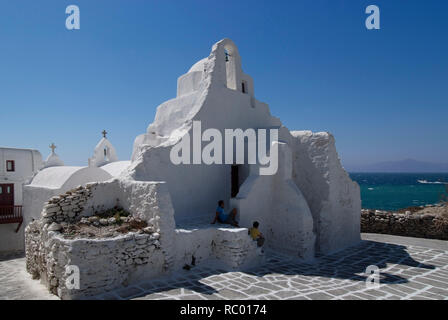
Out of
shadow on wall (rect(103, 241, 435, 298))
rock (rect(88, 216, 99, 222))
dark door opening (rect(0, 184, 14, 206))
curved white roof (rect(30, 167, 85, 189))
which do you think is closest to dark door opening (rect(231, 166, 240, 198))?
shadow on wall (rect(103, 241, 435, 298))

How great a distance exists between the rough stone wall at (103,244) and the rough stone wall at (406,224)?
1044 cm

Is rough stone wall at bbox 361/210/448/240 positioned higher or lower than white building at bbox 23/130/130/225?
lower

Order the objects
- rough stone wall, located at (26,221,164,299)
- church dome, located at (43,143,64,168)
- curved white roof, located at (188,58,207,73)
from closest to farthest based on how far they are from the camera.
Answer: rough stone wall, located at (26,221,164,299), curved white roof, located at (188,58,207,73), church dome, located at (43,143,64,168)

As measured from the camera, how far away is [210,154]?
969 cm

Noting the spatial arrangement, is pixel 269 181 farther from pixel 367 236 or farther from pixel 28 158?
pixel 28 158

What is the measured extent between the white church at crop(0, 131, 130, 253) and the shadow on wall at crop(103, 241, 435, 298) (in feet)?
26.7

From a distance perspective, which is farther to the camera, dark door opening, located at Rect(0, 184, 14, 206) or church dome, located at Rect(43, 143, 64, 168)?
dark door opening, located at Rect(0, 184, 14, 206)

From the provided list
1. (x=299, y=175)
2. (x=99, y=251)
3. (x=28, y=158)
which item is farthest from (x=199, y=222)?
(x=28, y=158)

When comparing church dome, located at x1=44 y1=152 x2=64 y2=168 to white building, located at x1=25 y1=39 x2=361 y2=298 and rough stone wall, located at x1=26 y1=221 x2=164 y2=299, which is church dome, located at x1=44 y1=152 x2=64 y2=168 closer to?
white building, located at x1=25 y1=39 x2=361 y2=298

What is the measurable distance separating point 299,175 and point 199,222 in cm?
429

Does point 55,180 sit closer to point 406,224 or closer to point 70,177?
point 70,177

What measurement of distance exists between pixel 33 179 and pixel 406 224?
58.8 feet

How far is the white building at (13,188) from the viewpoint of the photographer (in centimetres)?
1586

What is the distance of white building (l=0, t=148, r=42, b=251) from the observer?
15.9 metres
